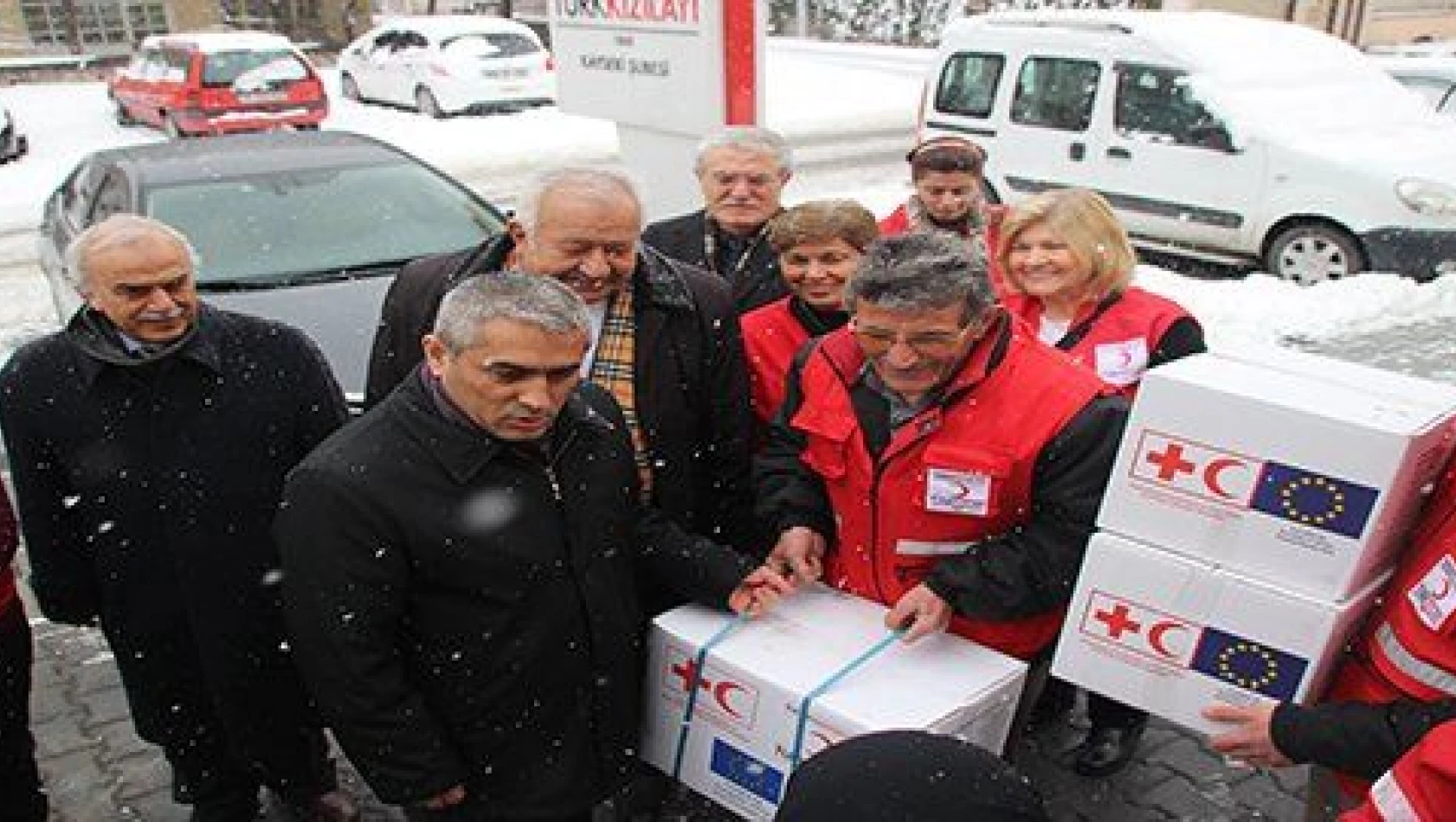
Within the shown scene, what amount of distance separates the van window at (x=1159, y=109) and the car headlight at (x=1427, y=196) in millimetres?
1329

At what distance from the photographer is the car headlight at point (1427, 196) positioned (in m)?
8.02

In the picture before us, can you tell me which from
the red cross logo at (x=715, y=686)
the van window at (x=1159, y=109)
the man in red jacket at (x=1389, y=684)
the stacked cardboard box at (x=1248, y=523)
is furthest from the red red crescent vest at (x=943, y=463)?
the van window at (x=1159, y=109)

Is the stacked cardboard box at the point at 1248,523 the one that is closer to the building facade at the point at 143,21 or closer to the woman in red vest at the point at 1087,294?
the woman in red vest at the point at 1087,294

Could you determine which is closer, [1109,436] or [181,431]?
[1109,436]

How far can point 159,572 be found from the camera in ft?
9.15

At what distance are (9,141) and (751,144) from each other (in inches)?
647

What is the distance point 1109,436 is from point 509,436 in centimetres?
118

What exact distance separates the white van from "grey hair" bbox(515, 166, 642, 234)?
730 centimetres

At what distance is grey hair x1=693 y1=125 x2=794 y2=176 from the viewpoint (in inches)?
138

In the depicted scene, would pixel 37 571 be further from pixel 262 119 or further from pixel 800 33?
pixel 800 33

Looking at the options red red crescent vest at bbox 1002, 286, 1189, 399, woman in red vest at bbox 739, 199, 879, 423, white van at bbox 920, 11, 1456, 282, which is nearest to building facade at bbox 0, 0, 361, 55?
white van at bbox 920, 11, 1456, 282

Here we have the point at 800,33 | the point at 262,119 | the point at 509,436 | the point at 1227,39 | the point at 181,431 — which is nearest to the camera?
the point at 509,436

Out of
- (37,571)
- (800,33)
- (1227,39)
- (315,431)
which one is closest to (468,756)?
(315,431)

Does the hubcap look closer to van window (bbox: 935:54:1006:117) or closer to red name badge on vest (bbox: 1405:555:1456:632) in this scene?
van window (bbox: 935:54:1006:117)
